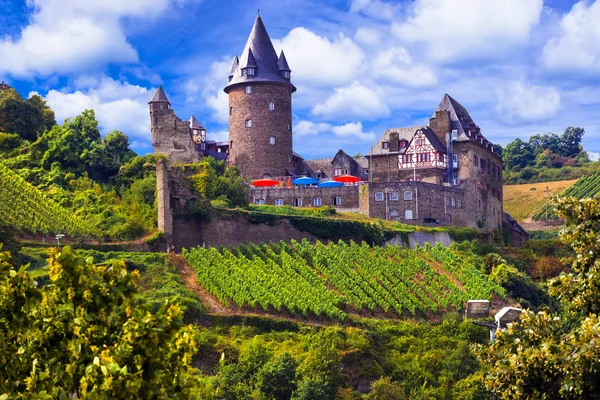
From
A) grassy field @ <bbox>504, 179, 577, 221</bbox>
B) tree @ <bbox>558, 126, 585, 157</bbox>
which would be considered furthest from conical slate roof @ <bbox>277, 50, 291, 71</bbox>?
tree @ <bbox>558, 126, 585, 157</bbox>

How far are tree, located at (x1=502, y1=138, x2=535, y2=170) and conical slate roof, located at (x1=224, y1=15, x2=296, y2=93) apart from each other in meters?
52.0

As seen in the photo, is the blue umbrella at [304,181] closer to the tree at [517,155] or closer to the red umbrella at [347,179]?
the red umbrella at [347,179]

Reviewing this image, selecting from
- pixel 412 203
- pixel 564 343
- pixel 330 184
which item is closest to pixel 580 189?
pixel 330 184

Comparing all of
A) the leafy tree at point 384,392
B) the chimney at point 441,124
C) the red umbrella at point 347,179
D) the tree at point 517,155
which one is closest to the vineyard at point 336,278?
the leafy tree at point 384,392

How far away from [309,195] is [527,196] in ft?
152

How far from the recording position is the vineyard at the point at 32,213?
43.1 metres

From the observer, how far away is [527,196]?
99188mm

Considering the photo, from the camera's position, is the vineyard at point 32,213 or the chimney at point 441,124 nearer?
the vineyard at point 32,213

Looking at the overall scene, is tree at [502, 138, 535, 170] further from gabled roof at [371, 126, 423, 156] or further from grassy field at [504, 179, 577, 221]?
gabled roof at [371, 126, 423, 156]

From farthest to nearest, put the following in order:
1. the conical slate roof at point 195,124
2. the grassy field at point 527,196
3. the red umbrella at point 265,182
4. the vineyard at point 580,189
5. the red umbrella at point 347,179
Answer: the grassy field at point 527,196, the vineyard at point 580,189, the conical slate roof at point 195,124, the red umbrella at point 347,179, the red umbrella at point 265,182

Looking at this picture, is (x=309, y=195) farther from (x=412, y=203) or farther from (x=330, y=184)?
(x=412, y=203)

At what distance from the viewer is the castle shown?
58.5 meters

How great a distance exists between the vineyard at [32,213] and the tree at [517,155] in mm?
72900

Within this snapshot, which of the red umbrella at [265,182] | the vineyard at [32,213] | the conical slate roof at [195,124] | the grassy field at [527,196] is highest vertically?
the conical slate roof at [195,124]
